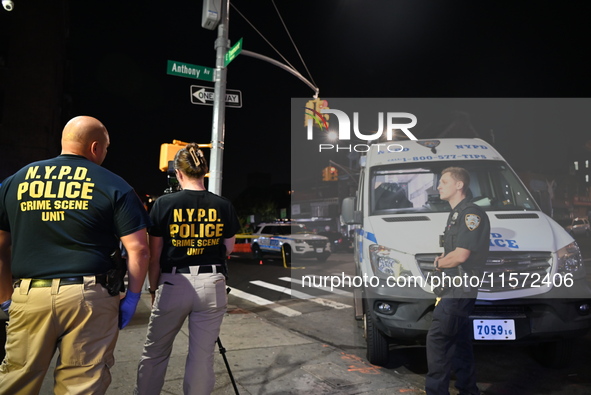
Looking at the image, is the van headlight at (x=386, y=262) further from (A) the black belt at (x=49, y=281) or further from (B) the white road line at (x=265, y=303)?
(B) the white road line at (x=265, y=303)

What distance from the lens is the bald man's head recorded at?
237 centimetres

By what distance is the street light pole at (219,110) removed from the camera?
19.9ft

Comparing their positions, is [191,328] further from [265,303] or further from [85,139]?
[265,303]

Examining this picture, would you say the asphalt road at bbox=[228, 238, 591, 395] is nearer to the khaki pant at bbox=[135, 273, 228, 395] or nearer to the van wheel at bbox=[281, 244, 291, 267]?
the khaki pant at bbox=[135, 273, 228, 395]

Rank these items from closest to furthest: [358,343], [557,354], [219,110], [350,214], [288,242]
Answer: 1. [557,354]
2. [350,214]
3. [358,343]
4. [219,110]
5. [288,242]

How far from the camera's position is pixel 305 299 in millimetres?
9234

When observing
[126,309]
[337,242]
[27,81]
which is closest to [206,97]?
[126,309]

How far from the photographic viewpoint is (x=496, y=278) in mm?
4027

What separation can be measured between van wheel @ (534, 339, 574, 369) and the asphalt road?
0.07 meters

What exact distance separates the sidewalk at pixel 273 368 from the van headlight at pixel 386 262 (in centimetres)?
109

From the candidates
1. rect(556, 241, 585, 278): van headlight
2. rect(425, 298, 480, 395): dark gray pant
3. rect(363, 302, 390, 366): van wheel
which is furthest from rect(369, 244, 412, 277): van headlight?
rect(556, 241, 585, 278): van headlight

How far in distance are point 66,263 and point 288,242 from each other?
48.6ft

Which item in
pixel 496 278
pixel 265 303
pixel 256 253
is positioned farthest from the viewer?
pixel 256 253

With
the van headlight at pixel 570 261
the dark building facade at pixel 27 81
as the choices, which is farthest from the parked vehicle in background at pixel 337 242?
the dark building facade at pixel 27 81
